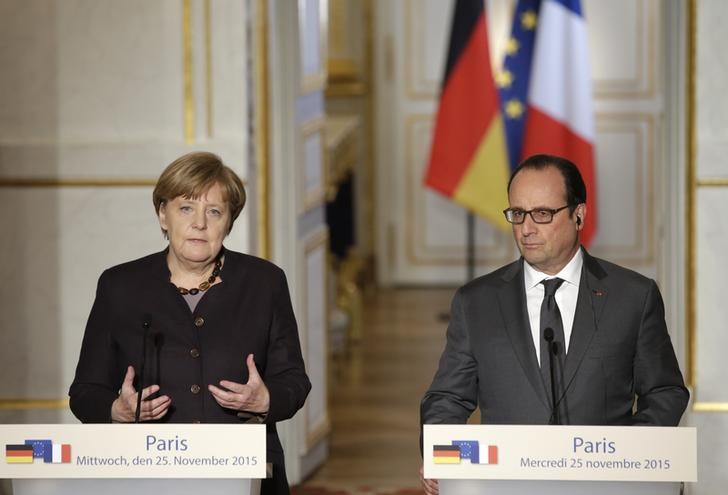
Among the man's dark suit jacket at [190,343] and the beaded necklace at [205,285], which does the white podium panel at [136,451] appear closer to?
the man's dark suit jacket at [190,343]

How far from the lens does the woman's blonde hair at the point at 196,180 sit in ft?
9.98

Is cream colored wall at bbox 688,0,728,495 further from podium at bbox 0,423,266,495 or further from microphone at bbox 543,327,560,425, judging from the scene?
podium at bbox 0,423,266,495

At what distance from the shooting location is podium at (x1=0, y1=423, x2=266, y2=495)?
2.60 meters

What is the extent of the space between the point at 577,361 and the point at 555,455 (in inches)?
20.8

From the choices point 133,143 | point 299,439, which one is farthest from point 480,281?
point 299,439

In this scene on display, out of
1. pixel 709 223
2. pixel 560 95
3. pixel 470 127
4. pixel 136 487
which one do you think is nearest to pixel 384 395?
pixel 470 127

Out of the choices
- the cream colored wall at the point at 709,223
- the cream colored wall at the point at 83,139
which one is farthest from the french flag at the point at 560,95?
the cream colored wall at the point at 83,139

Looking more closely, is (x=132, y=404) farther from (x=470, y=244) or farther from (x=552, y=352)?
(x=470, y=244)

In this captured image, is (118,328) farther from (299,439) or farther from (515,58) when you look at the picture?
(515,58)

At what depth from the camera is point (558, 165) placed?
3.08 metres

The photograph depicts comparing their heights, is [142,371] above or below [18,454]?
above

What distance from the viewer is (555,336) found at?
3.09m

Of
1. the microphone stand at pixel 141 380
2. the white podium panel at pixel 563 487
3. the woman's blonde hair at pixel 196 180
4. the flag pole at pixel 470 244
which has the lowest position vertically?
the flag pole at pixel 470 244

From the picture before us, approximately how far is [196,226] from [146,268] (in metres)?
0.20
